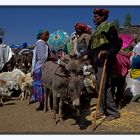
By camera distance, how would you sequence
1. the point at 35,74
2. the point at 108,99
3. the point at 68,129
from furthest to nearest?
the point at 35,74, the point at 108,99, the point at 68,129

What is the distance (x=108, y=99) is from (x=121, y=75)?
102cm

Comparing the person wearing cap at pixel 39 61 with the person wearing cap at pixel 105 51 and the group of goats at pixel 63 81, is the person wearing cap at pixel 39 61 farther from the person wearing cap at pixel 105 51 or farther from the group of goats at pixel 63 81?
the person wearing cap at pixel 105 51

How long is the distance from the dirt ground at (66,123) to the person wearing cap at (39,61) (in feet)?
1.28

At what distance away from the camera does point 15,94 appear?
1098 cm

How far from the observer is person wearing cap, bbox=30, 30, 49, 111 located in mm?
8758

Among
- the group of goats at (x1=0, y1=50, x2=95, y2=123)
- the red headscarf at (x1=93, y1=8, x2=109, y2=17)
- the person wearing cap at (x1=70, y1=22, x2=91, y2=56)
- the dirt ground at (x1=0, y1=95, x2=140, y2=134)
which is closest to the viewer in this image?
the group of goats at (x1=0, y1=50, x2=95, y2=123)

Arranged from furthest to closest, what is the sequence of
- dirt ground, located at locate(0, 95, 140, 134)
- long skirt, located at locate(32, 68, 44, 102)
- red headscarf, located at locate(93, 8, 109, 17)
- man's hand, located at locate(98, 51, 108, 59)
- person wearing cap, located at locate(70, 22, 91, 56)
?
long skirt, located at locate(32, 68, 44, 102)
person wearing cap, located at locate(70, 22, 91, 56)
red headscarf, located at locate(93, 8, 109, 17)
man's hand, located at locate(98, 51, 108, 59)
dirt ground, located at locate(0, 95, 140, 134)

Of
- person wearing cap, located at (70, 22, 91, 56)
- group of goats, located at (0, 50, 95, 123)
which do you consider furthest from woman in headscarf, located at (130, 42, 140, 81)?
person wearing cap, located at (70, 22, 91, 56)

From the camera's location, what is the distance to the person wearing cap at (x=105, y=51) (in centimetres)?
747

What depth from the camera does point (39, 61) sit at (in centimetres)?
893

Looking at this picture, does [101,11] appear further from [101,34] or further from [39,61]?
[39,61]

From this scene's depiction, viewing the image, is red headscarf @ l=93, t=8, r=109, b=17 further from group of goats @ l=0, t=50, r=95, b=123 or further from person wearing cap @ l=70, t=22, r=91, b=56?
group of goats @ l=0, t=50, r=95, b=123
